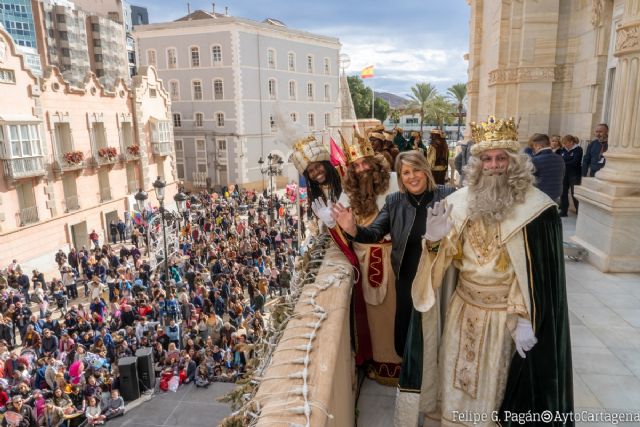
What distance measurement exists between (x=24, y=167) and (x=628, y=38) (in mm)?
20241

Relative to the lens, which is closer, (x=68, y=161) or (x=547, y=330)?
(x=547, y=330)

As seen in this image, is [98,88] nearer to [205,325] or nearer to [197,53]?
[197,53]

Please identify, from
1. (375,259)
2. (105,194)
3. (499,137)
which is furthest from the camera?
(105,194)

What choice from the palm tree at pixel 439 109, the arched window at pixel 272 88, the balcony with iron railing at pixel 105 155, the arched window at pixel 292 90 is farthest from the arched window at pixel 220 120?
the palm tree at pixel 439 109

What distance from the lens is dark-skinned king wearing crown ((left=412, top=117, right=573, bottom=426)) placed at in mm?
2527

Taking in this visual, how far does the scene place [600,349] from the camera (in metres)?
3.77

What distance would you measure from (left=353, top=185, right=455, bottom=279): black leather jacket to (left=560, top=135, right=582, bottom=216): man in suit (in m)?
6.57

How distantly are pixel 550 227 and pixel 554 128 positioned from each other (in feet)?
29.8

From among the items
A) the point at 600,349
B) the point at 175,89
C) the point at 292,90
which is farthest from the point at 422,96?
the point at 600,349

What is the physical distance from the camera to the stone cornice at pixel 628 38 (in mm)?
5055

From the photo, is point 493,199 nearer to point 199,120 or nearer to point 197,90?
point 199,120

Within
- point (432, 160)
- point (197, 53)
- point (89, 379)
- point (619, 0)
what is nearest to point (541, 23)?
point (619, 0)

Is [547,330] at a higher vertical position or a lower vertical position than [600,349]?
higher

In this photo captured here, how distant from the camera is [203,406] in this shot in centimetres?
801
